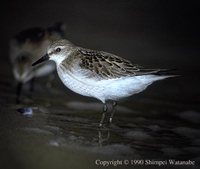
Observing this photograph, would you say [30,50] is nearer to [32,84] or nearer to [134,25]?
[32,84]

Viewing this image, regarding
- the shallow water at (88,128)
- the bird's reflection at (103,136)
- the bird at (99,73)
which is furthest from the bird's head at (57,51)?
the bird's reflection at (103,136)

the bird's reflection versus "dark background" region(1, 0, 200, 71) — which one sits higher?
"dark background" region(1, 0, 200, 71)

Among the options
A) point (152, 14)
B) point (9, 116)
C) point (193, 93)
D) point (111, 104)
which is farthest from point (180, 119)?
point (9, 116)

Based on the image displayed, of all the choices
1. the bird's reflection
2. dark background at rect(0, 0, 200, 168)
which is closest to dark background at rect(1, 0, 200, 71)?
dark background at rect(0, 0, 200, 168)

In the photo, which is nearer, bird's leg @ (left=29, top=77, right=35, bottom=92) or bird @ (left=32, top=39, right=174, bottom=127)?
bird @ (left=32, top=39, right=174, bottom=127)

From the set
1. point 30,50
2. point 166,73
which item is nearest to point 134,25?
point 166,73

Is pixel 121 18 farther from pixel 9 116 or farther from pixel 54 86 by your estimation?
pixel 9 116

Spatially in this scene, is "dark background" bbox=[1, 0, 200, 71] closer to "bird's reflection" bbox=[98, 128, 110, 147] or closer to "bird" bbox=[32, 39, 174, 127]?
"bird" bbox=[32, 39, 174, 127]

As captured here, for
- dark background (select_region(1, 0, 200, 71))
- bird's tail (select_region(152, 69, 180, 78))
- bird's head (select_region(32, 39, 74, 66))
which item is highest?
dark background (select_region(1, 0, 200, 71))
